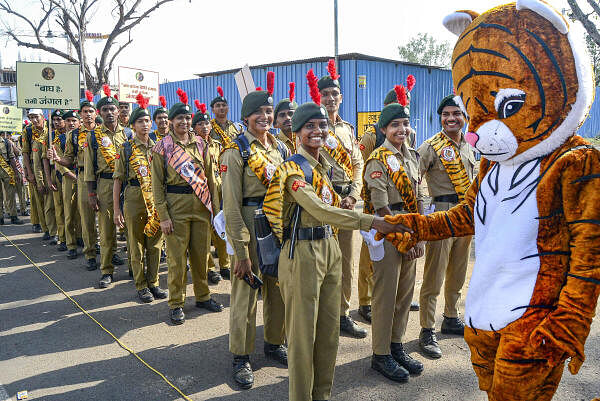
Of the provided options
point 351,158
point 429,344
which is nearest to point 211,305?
point 351,158

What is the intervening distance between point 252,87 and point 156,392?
2578mm

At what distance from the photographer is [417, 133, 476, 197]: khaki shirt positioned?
415 cm

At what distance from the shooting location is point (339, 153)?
4.72 m

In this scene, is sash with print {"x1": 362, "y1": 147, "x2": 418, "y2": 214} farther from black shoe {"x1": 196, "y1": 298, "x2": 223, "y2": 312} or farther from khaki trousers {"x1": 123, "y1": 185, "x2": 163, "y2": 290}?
khaki trousers {"x1": 123, "y1": 185, "x2": 163, "y2": 290}

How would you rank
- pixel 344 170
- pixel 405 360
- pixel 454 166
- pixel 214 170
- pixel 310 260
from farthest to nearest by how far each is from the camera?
pixel 214 170
pixel 344 170
pixel 454 166
pixel 405 360
pixel 310 260

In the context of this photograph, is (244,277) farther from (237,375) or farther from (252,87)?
(252,87)

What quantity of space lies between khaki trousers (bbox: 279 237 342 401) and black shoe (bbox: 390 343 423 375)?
0.96 metres

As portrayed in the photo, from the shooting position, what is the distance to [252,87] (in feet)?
Answer: 12.9

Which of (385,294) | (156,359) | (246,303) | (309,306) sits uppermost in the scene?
(309,306)

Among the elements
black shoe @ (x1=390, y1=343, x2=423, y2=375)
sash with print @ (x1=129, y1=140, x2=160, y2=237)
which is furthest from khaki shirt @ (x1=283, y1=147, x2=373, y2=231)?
sash with print @ (x1=129, y1=140, x2=160, y2=237)

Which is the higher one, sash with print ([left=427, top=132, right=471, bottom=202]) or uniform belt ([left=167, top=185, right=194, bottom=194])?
sash with print ([left=427, top=132, right=471, bottom=202])

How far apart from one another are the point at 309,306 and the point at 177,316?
2.44 meters

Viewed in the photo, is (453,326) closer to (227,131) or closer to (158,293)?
(158,293)

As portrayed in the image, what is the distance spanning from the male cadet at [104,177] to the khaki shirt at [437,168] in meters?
4.17
